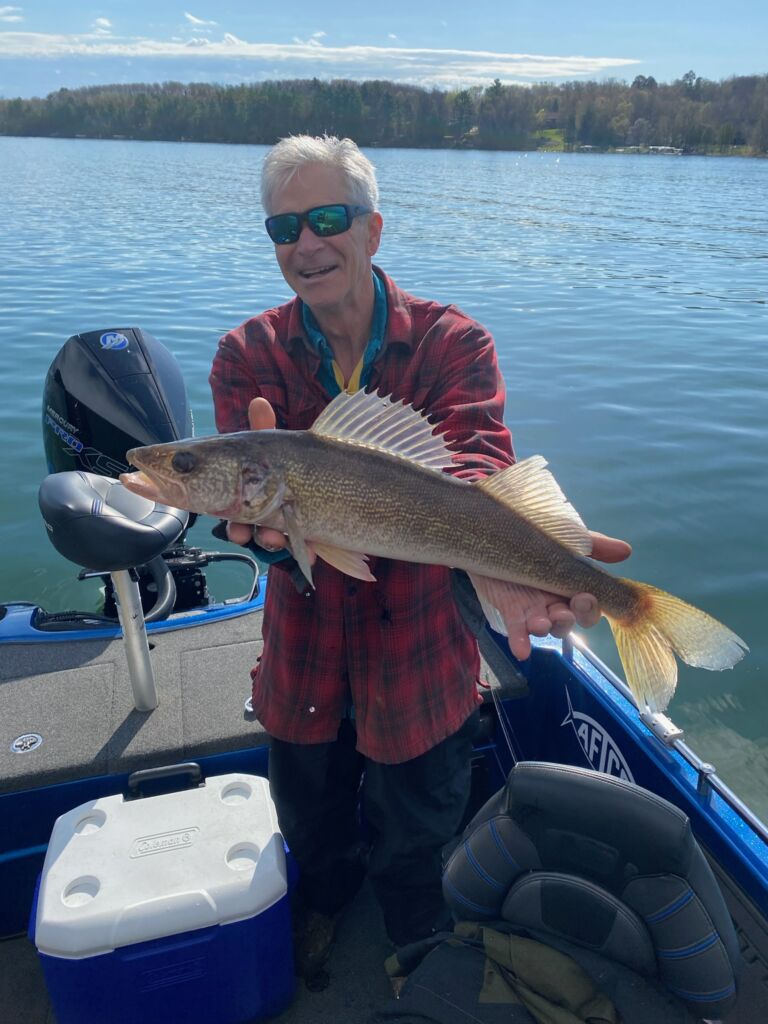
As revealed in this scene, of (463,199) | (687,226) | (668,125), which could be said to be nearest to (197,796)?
(687,226)

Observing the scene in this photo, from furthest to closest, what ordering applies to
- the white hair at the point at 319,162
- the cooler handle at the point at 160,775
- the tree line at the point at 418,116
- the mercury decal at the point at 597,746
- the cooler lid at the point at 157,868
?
1. the tree line at the point at 418,116
2. the mercury decal at the point at 597,746
3. the cooler handle at the point at 160,775
4. the white hair at the point at 319,162
5. the cooler lid at the point at 157,868

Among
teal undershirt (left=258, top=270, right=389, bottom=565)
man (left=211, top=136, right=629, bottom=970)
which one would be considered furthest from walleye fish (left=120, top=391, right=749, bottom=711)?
teal undershirt (left=258, top=270, right=389, bottom=565)

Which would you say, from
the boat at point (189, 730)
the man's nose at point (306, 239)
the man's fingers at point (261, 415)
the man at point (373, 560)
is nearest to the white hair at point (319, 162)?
the man at point (373, 560)

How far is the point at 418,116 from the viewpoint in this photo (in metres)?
107

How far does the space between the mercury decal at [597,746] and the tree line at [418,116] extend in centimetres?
10560

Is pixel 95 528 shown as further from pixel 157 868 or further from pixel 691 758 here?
pixel 691 758

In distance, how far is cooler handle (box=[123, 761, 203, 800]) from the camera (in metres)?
3.22

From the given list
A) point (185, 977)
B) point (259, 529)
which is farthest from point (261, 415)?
point (185, 977)

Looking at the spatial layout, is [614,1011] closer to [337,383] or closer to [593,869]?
[593,869]

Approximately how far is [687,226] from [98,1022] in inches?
1271

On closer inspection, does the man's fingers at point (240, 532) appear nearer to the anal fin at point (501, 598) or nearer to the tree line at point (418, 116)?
the anal fin at point (501, 598)

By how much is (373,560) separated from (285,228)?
132 cm

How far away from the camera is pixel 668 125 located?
101 meters

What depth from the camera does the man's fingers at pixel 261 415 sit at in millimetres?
2734
